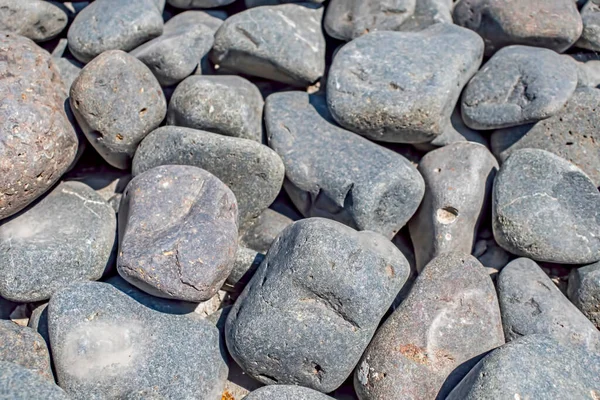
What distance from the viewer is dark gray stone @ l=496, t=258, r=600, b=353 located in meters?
2.56

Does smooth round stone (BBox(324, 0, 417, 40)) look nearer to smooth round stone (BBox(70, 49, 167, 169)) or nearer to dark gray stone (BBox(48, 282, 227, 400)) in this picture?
smooth round stone (BBox(70, 49, 167, 169))

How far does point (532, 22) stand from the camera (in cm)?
322

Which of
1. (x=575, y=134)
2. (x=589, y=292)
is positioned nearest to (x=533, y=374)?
(x=589, y=292)

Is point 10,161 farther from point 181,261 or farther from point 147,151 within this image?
point 181,261

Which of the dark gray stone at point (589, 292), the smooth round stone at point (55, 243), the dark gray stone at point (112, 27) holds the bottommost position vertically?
the dark gray stone at point (589, 292)

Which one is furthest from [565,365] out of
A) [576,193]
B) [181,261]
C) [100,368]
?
[100,368]

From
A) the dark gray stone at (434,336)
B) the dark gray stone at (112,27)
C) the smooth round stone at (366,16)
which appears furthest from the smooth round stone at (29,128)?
the dark gray stone at (434,336)

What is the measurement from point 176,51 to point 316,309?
5.01 feet

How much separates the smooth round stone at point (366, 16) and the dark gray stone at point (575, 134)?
3.04 ft

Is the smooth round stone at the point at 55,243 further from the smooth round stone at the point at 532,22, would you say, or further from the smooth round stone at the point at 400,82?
the smooth round stone at the point at 532,22

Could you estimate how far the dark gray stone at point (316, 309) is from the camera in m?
2.46

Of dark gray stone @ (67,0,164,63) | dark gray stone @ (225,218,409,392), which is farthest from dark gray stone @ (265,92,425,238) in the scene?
dark gray stone @ (67,0,164,63)

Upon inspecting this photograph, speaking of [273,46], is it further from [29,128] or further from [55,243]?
[55,243]

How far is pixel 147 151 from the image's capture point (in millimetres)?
2896
